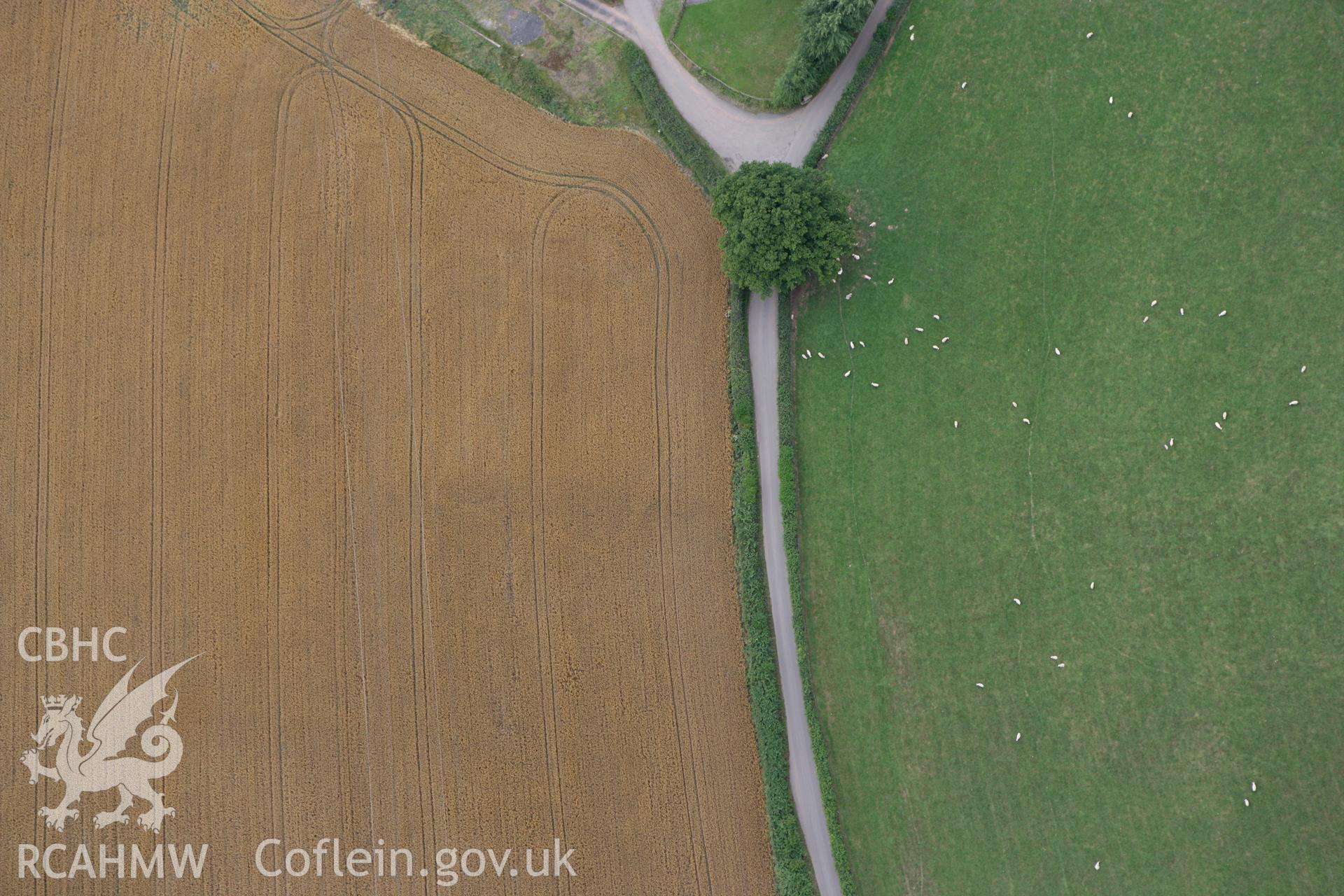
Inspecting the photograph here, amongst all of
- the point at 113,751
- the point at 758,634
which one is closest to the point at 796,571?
the point at 758,634

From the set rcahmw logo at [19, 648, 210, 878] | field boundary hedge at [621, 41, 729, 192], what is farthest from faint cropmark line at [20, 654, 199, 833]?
field boundary hedge at [621, 41, 729, 192]

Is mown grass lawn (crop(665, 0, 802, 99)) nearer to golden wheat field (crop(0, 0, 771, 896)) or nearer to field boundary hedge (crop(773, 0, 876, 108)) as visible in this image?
field boundary hedge (crop(773, 0, 876, 108))

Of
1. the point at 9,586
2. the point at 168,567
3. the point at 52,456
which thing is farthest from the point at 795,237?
the point at 9,586

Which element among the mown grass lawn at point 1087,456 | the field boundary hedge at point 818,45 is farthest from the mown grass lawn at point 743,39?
the mown grass lawn at point 1087,456

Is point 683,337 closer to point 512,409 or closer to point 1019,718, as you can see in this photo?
point 512,409

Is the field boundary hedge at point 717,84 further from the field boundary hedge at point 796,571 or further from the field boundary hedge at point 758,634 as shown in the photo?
the field boundary hedge at point 796,571

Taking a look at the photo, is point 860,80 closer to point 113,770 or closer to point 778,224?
point 778,224
